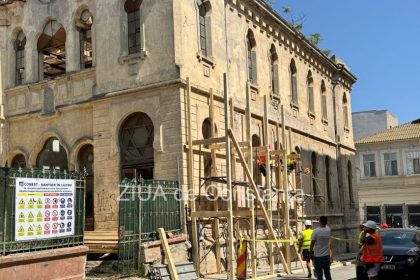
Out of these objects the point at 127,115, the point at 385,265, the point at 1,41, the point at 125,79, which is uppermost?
the point at 1,41

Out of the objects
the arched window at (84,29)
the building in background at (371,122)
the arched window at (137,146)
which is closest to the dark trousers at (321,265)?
the arched window at (137,146)

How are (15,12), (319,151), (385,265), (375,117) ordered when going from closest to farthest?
(385,265) < (15,12) < (319,151) < (375,117)

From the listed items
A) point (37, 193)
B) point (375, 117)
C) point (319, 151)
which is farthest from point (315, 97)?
point (375, 117)

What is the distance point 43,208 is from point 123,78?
21.2ft

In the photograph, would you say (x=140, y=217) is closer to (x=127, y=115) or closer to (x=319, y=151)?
(x=127, y=115)

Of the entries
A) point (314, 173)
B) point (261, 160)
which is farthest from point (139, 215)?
point (314, 173)

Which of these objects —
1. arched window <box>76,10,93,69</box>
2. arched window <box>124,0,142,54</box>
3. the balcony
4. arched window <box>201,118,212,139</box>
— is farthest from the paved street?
arched window <box>76,10,93,69</box>

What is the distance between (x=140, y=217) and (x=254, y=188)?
3.26m

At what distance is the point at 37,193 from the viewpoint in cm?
1223

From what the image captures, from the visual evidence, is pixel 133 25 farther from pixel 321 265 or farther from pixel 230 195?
pixel 321 265

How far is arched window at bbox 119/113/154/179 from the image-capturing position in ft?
57.8

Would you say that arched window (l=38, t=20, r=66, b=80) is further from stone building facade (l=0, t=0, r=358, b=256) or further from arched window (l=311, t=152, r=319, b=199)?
arched window (l=311, t=152, r=319, b=199)

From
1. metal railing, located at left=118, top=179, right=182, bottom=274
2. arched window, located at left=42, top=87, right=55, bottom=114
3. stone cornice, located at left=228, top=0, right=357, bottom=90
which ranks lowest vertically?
metal railing, located at left=118, top=179, right=182, bottom=274

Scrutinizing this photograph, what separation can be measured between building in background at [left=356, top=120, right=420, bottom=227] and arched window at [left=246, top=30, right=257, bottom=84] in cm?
2735
